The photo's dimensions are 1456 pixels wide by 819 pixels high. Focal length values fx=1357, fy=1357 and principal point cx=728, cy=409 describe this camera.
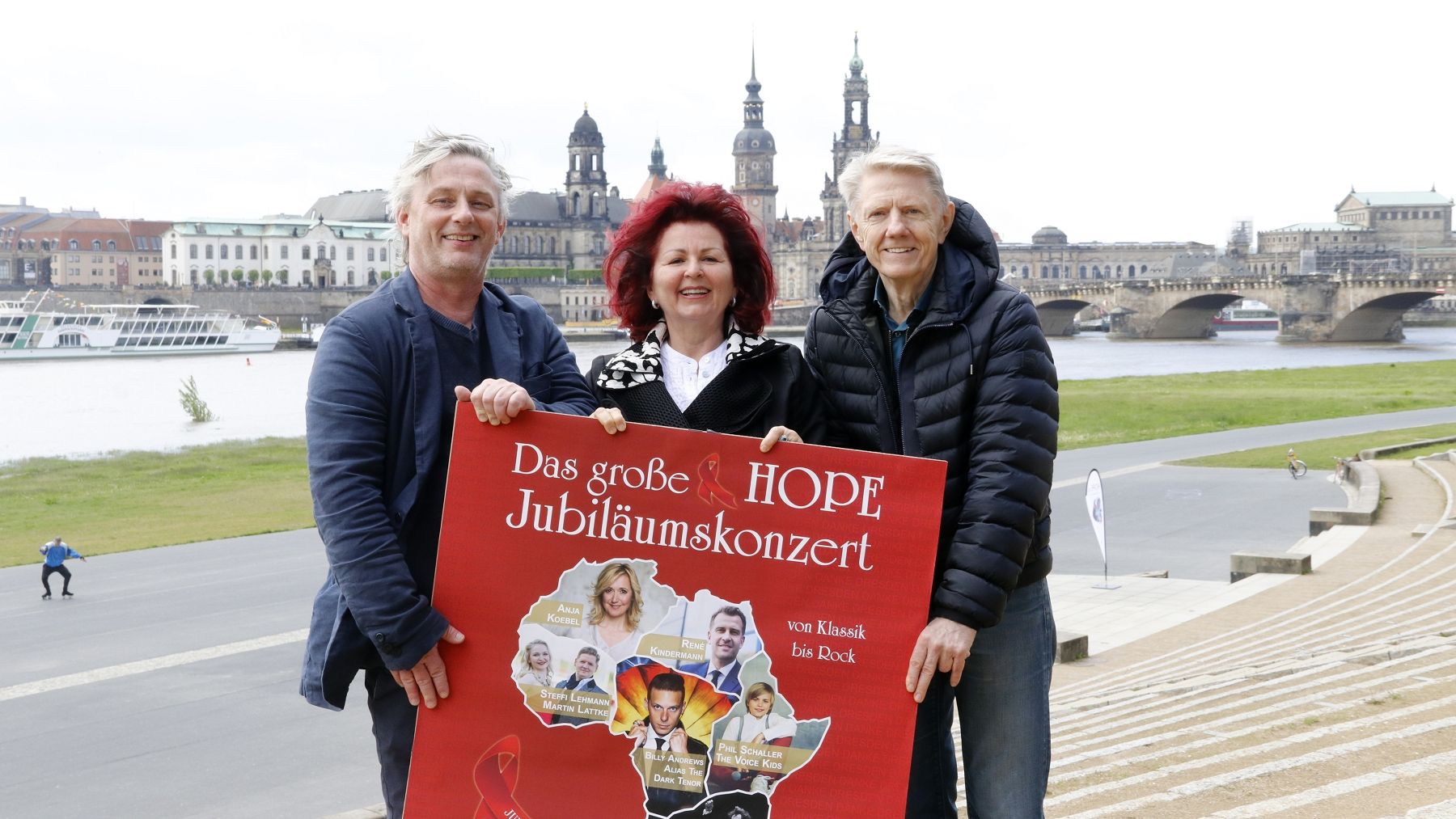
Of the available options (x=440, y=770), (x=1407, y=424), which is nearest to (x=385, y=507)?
(x=440, y=770)

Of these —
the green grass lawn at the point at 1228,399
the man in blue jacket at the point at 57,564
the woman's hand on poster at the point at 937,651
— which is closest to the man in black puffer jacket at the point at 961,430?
the woman's hand on poster at the point at 937,651

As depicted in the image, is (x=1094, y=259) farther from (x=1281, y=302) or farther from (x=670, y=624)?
(x=670, y=624)

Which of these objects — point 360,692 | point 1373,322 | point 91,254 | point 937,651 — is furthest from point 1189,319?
point 91,254

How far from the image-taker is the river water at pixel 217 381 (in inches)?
1216

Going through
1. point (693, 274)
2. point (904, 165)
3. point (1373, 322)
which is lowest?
point (1373, 322)

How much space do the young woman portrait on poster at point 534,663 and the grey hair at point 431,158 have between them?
91 cm

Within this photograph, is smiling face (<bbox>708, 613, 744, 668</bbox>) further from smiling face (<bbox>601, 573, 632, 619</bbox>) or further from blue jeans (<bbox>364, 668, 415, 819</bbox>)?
blue jeans (<bbox>364, 668, 415, 819</bbox>)

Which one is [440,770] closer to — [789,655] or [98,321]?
[789,655]

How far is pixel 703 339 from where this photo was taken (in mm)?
2885

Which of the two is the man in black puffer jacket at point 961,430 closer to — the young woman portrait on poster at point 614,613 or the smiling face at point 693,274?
the smiling face at point 693,274

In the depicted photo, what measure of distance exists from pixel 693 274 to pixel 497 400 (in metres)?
0.52

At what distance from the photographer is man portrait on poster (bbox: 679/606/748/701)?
2615 millimetres

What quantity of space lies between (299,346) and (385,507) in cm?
8285

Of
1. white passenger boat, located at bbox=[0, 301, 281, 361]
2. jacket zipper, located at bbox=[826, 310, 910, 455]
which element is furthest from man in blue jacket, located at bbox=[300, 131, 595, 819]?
white passenger boat, located at bbox=[0, 301, 281, 361]
